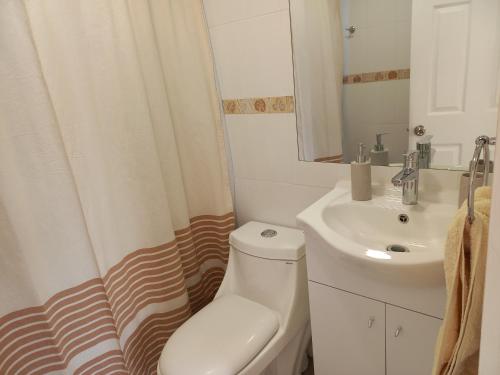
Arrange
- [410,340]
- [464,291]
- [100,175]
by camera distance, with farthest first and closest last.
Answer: [100,175] < [410,340] < [464,291]

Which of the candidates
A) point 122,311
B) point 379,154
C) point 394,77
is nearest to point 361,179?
point 379,154

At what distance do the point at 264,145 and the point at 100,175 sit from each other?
2.23 feet

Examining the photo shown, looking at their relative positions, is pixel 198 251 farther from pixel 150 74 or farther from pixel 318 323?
pixel 150 74

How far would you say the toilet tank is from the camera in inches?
52.1

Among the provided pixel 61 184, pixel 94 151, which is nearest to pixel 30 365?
pixel 61 184

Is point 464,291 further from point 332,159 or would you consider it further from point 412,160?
point 332,159

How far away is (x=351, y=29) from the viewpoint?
3.90 ft

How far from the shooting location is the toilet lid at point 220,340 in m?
1.11

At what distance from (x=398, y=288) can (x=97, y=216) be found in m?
0.99

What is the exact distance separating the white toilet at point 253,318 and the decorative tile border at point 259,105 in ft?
1.71

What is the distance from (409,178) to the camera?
1044mm

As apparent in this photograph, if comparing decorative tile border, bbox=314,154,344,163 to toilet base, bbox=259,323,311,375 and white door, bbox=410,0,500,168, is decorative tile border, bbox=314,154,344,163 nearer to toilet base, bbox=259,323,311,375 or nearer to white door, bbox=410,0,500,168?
white door, bbox=410,0,500,168

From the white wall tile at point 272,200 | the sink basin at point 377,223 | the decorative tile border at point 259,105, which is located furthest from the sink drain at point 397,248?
the decorative tile border at point 259,105

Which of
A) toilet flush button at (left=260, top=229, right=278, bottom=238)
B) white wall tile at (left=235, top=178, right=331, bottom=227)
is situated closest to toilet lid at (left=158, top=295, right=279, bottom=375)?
toilet flush button at (left=260, top=229, right=278, bottom=238)
